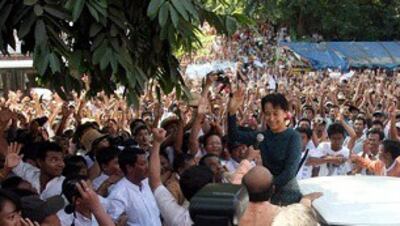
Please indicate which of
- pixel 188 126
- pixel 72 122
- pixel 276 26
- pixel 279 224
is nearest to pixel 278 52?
pixel 276 26

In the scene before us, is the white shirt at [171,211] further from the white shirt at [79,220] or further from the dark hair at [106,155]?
the dark hair at [106,155]

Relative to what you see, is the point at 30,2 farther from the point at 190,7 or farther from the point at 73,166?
the point at 73,166

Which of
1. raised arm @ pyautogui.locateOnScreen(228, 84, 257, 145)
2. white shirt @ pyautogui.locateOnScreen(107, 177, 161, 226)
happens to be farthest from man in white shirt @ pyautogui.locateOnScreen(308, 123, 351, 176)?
white shirt @ pyautogui.locateOnScreen(107, 177, 161, 226)

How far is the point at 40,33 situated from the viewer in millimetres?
4109

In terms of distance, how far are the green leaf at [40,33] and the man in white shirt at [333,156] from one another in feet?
12.9

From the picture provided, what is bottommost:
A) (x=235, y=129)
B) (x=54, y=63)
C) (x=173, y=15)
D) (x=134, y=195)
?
(x=134, y=195)

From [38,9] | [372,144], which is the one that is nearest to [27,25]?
[38,9]

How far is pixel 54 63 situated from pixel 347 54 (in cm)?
2903

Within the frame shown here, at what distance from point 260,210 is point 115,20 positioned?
1.56 metres

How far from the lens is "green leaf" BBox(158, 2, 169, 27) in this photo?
410 centimetres

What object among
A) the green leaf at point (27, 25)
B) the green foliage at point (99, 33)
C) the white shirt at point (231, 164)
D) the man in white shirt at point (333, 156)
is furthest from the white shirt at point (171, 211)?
the man in white shirt at point (333, 156)

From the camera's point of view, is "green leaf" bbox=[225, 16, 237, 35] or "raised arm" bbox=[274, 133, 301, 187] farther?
"green leaf" bbox=[225, 16, 237, 35]

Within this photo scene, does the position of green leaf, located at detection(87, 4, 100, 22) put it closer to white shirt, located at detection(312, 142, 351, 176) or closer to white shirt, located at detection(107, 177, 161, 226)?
white shirt, located at detection(107, 177, 161, 226)

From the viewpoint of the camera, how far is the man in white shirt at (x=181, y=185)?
12.4 ft
